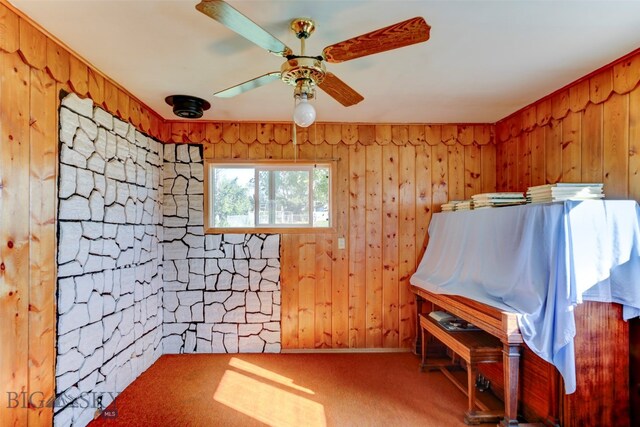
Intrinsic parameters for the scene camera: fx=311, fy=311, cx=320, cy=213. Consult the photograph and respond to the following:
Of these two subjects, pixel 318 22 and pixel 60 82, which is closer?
pixel 318 22

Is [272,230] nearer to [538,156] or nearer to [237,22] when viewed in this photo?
[237,22]

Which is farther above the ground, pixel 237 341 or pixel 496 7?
pixel 496 7

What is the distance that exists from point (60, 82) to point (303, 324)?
281 cm

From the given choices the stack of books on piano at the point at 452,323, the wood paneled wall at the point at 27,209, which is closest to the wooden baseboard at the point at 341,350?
the stack of books on piano at the point at 452,323

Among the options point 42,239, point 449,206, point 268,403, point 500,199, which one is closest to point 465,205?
point 449,206

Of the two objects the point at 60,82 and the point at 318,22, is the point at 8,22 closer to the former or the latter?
the point at 60,82

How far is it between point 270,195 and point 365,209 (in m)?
1.05

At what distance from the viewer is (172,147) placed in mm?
3283

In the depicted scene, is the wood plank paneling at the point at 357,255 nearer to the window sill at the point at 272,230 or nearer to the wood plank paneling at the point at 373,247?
the wood plank paneling at the point at 373,247

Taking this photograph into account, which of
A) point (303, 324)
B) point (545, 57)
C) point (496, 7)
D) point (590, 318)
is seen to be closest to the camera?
point (496, 7)

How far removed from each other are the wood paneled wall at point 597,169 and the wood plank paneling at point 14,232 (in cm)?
294

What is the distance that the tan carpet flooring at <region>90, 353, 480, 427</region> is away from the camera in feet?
7.16

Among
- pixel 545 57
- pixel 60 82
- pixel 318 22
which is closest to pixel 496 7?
pixel 545 57

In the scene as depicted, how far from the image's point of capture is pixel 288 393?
8.21 feet
